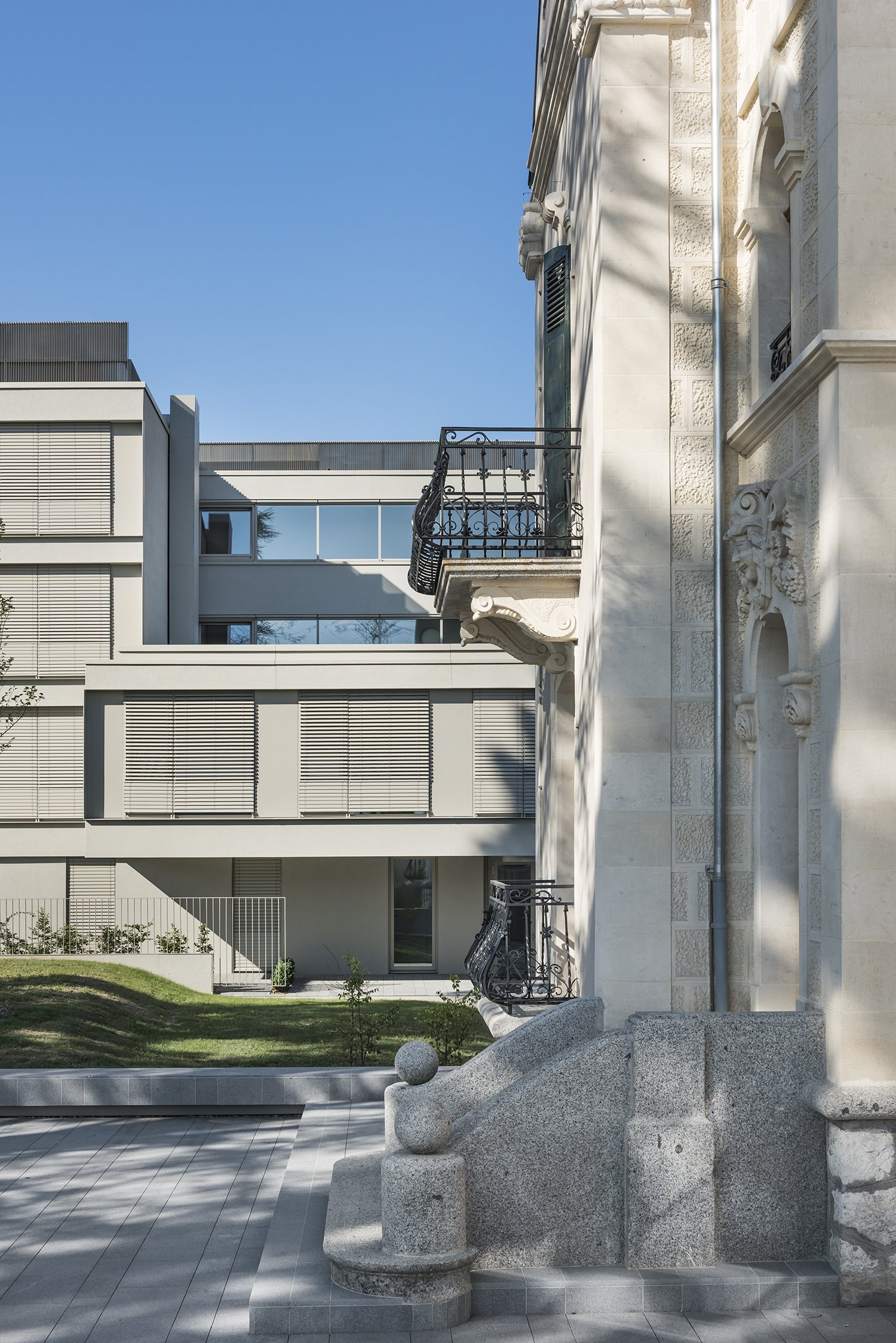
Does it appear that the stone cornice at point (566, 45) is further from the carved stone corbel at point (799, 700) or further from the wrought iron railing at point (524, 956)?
the wrought iron railing at point (524, 956)

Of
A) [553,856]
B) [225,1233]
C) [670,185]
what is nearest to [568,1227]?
[225,1233]

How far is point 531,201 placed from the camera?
571 inches

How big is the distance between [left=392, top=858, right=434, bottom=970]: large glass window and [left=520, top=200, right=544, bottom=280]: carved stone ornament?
15185mm

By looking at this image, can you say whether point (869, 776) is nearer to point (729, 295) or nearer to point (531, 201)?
point (729, 295)

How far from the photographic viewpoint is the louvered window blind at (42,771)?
26641 mm

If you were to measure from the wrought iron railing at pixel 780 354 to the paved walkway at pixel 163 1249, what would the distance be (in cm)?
576

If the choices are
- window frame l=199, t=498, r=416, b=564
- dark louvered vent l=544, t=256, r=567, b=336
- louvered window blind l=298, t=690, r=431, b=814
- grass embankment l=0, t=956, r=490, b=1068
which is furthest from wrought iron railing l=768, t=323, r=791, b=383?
window frame l=199, t=498, r=416, b=564

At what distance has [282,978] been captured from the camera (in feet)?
80.2

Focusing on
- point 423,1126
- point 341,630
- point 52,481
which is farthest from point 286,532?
point 423,1126

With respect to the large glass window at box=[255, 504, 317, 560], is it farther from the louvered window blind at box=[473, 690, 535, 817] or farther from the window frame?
the louvered window blind at box=[473, 690, 535, 817]

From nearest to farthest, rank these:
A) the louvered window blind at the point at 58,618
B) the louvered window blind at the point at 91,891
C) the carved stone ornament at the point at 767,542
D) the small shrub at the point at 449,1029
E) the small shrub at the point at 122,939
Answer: the carved stone ornament at the point at 767,542, the small shrub at the point at 449,1029, the small shrub at the point at 122,939, the louvered window blind at the point at 91,891, the louvered window blind at the point at 58,618

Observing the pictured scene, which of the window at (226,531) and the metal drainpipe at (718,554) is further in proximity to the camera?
the window at (226,531)

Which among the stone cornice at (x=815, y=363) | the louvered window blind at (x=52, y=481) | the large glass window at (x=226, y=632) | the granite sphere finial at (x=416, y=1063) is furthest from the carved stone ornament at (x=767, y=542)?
the large glass window at (x=226, y=632)

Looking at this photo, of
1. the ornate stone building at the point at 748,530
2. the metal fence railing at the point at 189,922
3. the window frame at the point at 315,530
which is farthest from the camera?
the window frame at the point at 315,530
